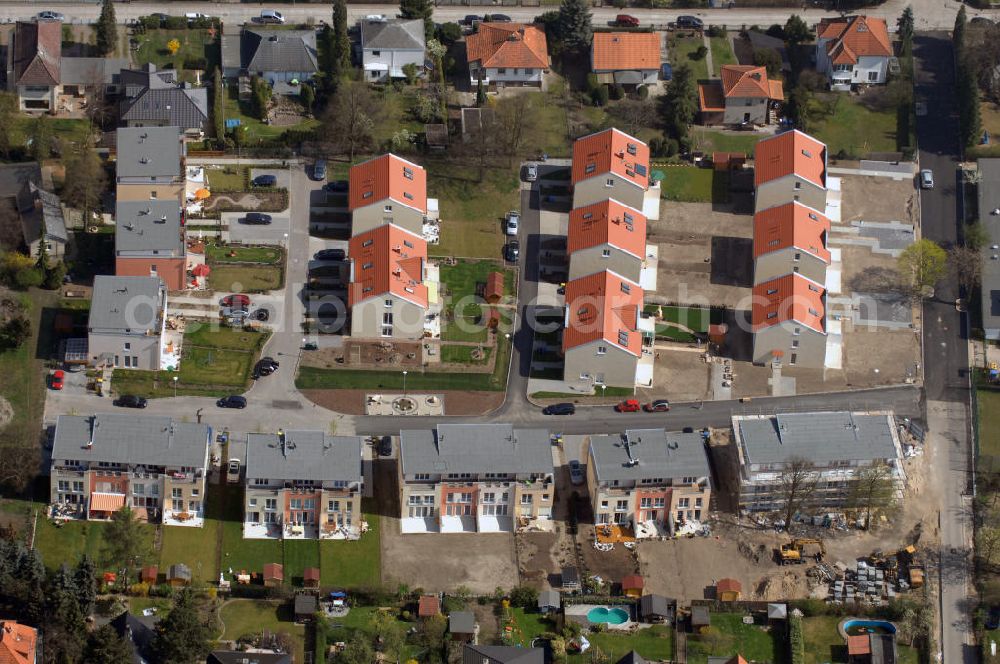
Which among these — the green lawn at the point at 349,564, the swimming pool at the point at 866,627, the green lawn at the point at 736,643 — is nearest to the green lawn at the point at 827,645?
the swimming pool at the point at 866,627

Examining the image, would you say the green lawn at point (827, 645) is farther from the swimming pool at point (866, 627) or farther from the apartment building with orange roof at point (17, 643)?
the apartment building with orange roof at point (17, 643)

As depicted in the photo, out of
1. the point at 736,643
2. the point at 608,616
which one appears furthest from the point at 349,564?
the point at 736,643

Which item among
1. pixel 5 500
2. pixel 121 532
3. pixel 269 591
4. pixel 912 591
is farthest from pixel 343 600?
pixel 912 591

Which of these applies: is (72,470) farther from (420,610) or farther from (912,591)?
(912,591)

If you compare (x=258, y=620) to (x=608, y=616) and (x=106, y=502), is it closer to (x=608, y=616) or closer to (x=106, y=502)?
(x=106, y=502)

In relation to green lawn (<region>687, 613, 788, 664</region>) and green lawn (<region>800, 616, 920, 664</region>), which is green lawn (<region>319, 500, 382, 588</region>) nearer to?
green lawn (<region>687, 613, 788, 664</region>)

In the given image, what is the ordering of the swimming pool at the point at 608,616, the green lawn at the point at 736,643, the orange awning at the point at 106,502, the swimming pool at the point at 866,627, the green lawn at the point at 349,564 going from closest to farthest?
the green lawn at the point at 736,643, the swimming pool at the point at 608,616, the swimming pool at the point at 866,627, the green lawn at the point at 349,564, the orange awning at the point at 106,502

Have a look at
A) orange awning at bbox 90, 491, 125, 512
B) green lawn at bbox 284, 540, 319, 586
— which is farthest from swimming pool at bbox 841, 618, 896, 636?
orange awning at bbox 90, 491, 125, 512

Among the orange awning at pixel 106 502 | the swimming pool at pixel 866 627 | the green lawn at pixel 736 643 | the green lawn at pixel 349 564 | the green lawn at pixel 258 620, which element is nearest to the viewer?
the green lawn at pixel 258 620
